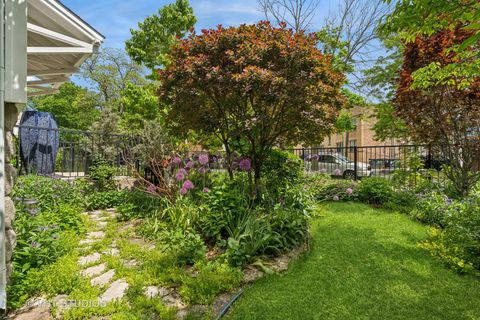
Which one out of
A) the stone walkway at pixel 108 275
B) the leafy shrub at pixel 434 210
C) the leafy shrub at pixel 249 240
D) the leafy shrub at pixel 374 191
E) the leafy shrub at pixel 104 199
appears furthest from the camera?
the leafy shrub at pixel 374 191

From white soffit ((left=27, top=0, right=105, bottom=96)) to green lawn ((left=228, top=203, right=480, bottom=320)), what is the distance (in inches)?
180

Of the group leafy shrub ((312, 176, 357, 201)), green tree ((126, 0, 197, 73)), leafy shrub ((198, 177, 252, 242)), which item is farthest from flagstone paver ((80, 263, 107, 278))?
green tree ((126, 0, 197, 73))

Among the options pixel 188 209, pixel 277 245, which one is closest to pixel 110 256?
pixel 188 209

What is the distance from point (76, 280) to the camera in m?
2.51

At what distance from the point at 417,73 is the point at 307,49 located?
1.57m

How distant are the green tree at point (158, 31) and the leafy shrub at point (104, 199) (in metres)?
8.27

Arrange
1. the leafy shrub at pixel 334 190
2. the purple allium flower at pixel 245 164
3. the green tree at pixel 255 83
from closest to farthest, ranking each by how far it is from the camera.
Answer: the green tree at pixel 255 83, the purple allium flower at pixel 245 164, the leafy shrub at pixel 334 190

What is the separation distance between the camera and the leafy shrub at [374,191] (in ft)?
19.1

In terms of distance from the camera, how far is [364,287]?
2.60 m

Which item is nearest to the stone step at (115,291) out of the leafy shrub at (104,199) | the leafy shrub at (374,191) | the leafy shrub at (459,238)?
the leafy shrub at (104,199)

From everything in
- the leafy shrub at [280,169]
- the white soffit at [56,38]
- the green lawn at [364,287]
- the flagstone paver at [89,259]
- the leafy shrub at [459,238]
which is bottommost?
the green lawn at [364,287]

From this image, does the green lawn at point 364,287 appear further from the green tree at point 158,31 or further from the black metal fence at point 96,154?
the green tree at point 158,31

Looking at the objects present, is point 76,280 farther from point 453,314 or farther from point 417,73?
point 417,73

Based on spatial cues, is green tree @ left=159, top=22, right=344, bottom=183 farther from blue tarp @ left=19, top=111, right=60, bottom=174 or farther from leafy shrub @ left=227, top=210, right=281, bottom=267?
blue tarp @ left=19, top=111, right=60, bottom=174
